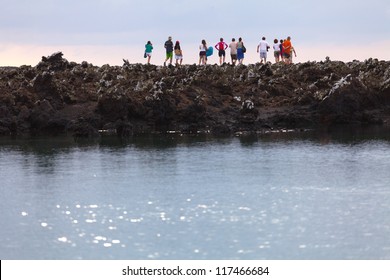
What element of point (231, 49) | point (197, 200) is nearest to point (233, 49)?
point (231, 49)

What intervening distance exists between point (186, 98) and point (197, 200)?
37065 mm

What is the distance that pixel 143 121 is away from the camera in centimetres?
7644

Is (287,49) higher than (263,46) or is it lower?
lower

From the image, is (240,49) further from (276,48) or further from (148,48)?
(148,48)

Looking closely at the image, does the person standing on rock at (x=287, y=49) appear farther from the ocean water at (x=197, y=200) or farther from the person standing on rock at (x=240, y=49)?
the ocean water at (x=197, y=200)

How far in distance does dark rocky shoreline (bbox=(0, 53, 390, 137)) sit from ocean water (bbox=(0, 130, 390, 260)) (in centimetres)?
920

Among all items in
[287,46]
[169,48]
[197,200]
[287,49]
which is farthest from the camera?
[287,49]

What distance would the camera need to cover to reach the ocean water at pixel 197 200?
33750mm

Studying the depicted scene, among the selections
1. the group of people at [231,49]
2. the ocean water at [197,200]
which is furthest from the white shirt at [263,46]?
the ocean water at [197,200]

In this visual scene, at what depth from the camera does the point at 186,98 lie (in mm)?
78875

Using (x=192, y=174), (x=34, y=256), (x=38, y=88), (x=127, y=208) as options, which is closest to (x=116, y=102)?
(x=38, y=88)

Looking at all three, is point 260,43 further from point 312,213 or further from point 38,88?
point 312,213

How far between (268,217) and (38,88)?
44.4m
